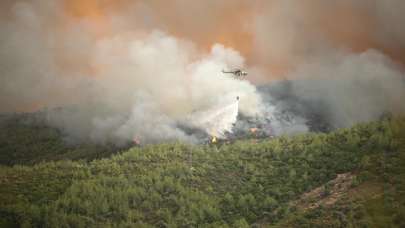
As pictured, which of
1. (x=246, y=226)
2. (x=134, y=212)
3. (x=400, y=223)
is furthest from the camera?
(x=134, y=212)

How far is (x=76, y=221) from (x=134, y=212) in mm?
20857

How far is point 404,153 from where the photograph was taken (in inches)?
7790

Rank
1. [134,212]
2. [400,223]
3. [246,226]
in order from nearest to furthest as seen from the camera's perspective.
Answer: [400,223], [246,226], [134,212]

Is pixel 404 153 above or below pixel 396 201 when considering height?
above

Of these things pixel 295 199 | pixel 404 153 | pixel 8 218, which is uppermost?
pixel 404 153

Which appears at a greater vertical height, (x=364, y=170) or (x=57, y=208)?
(x=364, y=170)

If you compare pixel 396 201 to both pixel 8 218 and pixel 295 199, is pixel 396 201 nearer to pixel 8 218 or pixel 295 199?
pixel 295 199

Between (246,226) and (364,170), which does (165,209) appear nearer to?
(246,226)

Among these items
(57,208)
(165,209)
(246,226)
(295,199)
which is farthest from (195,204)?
(57,208)

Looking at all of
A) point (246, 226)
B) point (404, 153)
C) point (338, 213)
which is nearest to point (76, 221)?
point (246, 226)

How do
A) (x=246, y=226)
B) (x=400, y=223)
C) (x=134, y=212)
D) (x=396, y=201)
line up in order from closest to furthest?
(x=400, y=223) < (x=396, y=201) < (x=246, y=226) < (x=134, y=212)

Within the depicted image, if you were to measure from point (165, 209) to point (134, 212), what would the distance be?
11.2 m

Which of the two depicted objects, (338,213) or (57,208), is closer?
(338,213)

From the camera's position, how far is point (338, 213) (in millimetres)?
166375
